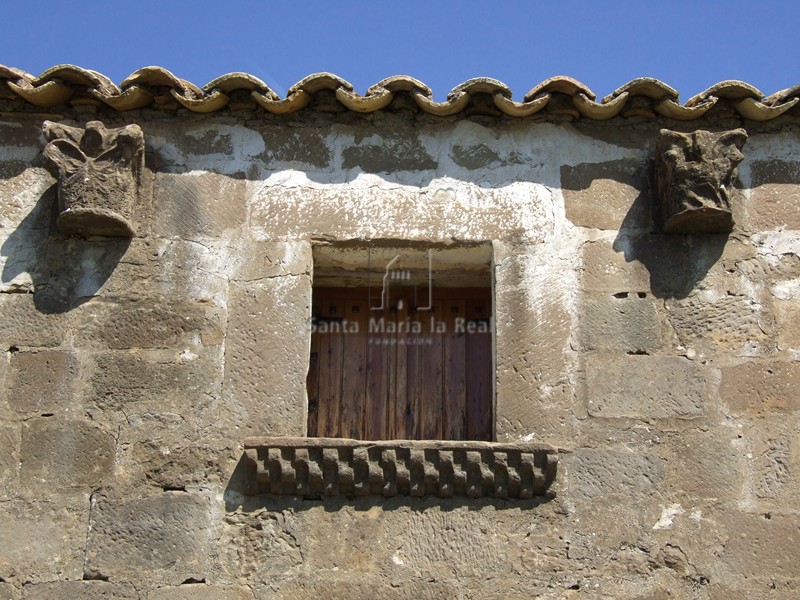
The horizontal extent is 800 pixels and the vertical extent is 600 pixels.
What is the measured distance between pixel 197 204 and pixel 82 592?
5.85 feet

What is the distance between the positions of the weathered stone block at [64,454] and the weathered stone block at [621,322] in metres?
2.14

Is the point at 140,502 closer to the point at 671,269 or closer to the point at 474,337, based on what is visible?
the point at 474,337

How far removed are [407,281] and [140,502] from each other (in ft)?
5.36

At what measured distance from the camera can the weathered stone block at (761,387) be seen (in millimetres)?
4453

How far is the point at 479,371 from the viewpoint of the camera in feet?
16.1

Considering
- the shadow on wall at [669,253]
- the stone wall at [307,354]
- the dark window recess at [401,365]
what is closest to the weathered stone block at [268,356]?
the stone wall at [307,354]

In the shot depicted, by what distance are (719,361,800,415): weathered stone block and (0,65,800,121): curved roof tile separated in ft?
4.04

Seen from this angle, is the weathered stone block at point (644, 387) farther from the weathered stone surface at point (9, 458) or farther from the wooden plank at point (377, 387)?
the weathered stone surface at point (9, 458)

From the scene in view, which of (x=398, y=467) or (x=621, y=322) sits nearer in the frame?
(x=398, y=467)

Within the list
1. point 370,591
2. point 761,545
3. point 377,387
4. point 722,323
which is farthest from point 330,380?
point 761,545

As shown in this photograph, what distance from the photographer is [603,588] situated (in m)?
4.17

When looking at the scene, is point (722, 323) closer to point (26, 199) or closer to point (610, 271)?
point (610, 271)

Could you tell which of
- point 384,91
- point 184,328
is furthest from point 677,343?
point 184,328

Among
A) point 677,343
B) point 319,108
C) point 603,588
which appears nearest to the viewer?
point 603,588
